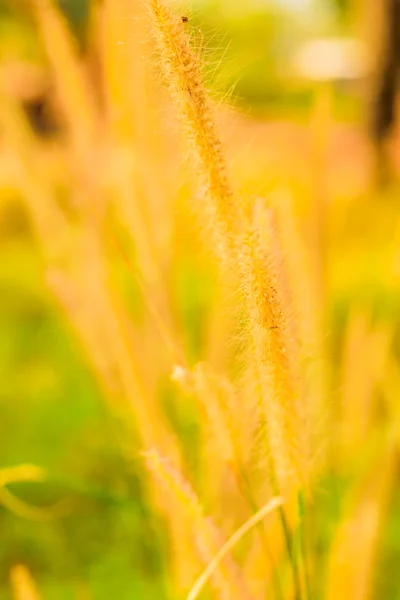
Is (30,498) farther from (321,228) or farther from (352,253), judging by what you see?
(352,253)

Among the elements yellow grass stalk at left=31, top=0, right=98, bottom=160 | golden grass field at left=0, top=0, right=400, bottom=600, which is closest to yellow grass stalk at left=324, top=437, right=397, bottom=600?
golden grass field at left=0, top=0, right=400, bottom=600

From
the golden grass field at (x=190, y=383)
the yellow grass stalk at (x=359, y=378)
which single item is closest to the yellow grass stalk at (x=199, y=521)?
the golden grass field at (x=190, y=383)

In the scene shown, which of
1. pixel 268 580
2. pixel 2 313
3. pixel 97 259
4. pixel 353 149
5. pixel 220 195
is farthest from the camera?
pixel 353 149

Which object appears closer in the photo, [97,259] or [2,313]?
[97,259]

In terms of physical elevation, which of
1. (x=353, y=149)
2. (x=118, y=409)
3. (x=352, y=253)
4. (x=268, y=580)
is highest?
(x=353, y=149)

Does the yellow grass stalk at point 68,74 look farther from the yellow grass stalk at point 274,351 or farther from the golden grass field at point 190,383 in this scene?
the yellow grass stalk at point 274,351

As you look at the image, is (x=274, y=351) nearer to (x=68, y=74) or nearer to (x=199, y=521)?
(x=199, y=521)

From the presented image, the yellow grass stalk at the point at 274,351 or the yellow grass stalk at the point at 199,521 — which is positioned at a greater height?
the yellow grass stalk at the point at 274,351

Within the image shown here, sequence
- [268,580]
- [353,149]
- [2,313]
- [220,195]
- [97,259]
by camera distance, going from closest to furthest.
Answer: [220,195]
[268,580]
[97,259]
[2,313]
[353,149]

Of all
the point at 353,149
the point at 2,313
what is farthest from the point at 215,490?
the point at 353,149
